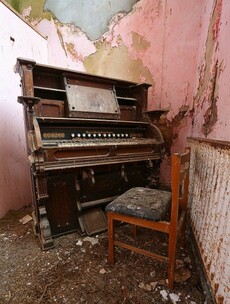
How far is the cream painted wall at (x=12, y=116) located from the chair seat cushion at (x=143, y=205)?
150cm

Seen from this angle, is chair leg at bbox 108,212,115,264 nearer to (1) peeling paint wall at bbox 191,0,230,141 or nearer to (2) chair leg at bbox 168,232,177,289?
(2) chair leg at bbox 168,232,177,289

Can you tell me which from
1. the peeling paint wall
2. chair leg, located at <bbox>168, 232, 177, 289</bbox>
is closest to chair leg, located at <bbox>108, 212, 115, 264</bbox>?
chair leg, located at <bbox>168, 232, 177, 289</bbox>

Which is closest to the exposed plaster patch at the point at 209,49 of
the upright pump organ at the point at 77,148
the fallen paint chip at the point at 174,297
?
the upright pump organ at the point at 77,148

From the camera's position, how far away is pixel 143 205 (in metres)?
1.20

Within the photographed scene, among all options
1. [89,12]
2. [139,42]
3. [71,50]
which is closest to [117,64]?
[139,42]

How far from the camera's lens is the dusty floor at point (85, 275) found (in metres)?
1.08

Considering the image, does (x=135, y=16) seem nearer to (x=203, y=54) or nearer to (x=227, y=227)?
(x=203, y=54)

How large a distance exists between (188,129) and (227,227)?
6.14ft

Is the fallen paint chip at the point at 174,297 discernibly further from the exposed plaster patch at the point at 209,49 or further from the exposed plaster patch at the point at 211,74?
the exposed plaster patch at the point at 209,49

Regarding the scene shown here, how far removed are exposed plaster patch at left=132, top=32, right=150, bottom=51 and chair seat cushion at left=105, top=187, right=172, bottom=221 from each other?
7.32ft

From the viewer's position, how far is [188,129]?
95.9 inches

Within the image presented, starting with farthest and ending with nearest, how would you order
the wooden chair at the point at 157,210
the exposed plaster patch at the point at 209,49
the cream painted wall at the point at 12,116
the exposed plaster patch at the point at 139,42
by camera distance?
the exposed plaster patch at the point at 139,42
the cream painted wall at the point at 12,116
the exposed plaster patch at the point at 209,49
the wooden chair at the point at 157,210

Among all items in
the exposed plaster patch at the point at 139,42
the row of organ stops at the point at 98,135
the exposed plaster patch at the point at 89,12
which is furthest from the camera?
the exposed plaster patch at the point at 89,12

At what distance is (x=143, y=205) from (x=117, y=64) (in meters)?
2.35
